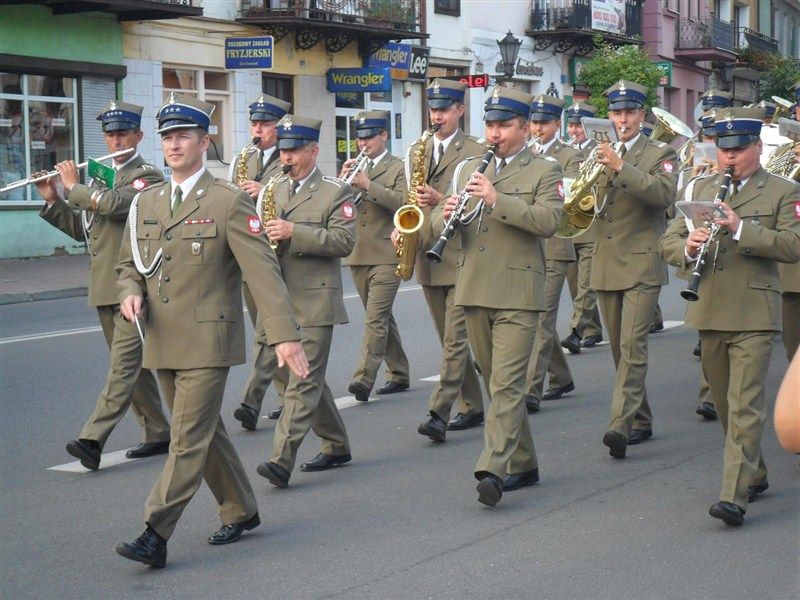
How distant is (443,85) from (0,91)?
15.3 metres

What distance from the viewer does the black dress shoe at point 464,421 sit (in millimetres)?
9055

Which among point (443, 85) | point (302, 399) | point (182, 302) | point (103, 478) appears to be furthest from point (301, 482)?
point (443, 85)

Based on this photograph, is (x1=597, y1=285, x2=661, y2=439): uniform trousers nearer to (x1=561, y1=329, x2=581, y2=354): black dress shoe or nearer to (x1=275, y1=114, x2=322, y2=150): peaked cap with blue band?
(x1=275, y1=114, x2=322, y2=150): peaked cap with blue band

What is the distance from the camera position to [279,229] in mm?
7488

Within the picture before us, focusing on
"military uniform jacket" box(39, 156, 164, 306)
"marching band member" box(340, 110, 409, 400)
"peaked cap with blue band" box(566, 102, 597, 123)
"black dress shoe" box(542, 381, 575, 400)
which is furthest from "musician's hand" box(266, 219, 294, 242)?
"peaked cap with blue band" box(566, 102, 597, 123)

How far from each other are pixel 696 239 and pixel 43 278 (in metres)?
15.0

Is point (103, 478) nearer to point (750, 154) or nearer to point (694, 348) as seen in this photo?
point (750, 154)

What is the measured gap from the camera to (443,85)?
28.8 ft

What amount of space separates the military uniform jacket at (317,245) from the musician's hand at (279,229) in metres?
0.10

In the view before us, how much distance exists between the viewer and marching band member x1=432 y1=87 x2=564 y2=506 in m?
6.89

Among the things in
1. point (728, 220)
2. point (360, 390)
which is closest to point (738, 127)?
point (728, 220)

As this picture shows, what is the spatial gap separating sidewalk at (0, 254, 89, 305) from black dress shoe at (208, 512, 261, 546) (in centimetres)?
1193

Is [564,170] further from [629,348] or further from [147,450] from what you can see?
[147,450]

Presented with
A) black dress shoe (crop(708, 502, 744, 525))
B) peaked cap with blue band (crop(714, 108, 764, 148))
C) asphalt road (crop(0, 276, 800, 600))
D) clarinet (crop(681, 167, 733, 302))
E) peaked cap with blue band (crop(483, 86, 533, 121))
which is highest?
peaked cap with blue band (crop(483, 86, 533, 121))
